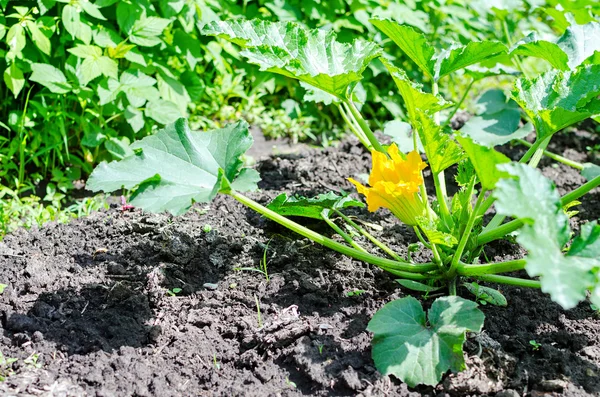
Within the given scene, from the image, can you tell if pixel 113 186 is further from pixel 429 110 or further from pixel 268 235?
pixel 429 110

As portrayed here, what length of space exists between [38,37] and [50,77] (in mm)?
214

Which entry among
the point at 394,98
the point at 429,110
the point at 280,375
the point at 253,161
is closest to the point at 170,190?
the point at 280,375

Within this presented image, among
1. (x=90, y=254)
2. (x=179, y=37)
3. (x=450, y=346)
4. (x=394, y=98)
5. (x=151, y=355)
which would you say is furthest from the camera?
(x=394, y=98)

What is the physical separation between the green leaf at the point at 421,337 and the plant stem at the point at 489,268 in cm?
17

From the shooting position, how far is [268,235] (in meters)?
2.97

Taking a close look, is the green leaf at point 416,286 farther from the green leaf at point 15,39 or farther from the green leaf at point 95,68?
the green leaf at point 15,39

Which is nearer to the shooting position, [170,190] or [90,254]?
[170,190]

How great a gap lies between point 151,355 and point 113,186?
0.59 metres

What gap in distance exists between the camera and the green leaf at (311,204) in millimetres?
2588

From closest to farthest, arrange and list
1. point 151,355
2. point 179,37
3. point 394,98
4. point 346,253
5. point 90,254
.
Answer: point 151,355 → point 346,253 → point 90,254 → point 179,37 → point 394,98

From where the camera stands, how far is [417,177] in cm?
244

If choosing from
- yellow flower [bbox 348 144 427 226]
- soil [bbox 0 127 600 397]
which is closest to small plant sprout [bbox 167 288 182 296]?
soil [bbox 0 127 600 397]

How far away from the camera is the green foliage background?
11.0 ft

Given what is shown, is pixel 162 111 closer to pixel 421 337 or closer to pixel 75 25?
pixel 75 25
